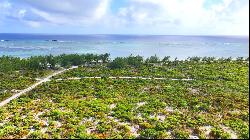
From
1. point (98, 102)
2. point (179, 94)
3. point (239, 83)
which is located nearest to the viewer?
point (98, 102)

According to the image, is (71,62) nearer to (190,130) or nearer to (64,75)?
(64,75)

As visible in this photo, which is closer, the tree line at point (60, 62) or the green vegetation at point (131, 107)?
the green vegetation at point (131, 107)

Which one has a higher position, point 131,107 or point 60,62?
point 60,62

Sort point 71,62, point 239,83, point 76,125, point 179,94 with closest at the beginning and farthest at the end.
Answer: point 76,125
point 179,94
point 239,83
point 71,62

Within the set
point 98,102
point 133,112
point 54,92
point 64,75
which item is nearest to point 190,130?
point 133,112

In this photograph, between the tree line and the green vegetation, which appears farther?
the tree line

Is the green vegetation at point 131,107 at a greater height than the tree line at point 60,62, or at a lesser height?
lesser

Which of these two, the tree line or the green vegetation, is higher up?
the tree line

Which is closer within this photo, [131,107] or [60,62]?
[131,107]
